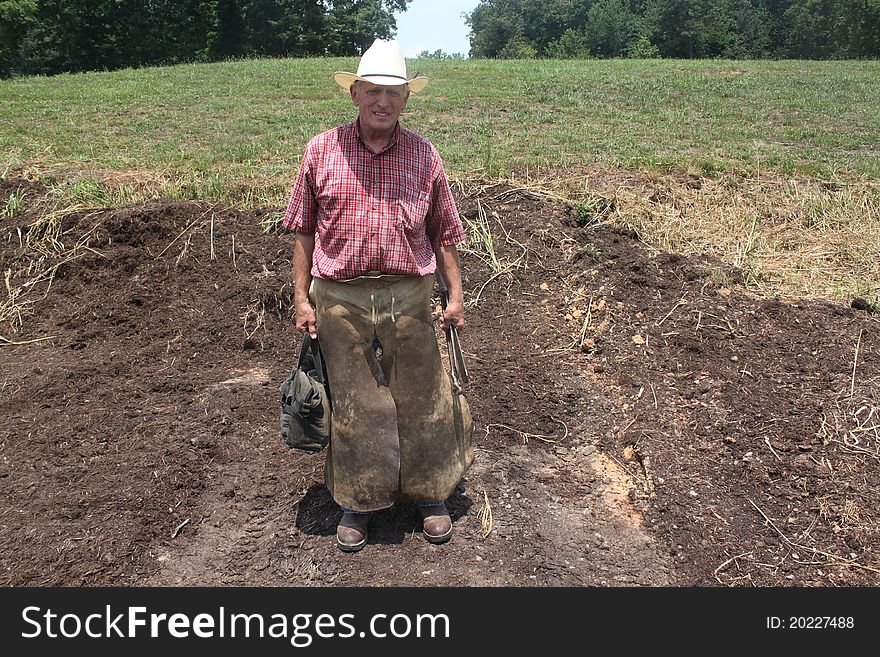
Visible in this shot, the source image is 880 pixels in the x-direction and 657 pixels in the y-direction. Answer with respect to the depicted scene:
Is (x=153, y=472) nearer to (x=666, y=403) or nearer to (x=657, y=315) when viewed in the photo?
(x=666, y=403)

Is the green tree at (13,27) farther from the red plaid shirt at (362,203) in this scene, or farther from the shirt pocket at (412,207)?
the shirt pocket at (412,207)

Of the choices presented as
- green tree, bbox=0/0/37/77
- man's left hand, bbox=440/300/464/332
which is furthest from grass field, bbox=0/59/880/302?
green tree, bbox=0/0/37/77

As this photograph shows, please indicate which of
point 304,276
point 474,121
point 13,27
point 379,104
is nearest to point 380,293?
point 304,276

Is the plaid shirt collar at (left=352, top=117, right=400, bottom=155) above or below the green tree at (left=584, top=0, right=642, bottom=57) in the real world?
below

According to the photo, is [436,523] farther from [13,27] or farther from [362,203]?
[13,27]

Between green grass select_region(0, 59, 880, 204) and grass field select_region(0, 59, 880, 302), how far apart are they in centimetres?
4

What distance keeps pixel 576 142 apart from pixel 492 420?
4.79m

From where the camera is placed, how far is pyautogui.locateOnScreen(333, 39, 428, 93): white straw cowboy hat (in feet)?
9.12

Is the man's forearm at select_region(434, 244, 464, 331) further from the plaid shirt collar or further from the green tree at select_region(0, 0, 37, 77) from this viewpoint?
the green tree at select_region(0, 0, 37, 77)

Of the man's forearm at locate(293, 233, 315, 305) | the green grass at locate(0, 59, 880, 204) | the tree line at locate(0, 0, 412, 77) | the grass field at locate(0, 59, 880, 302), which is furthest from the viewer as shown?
the tree line at locate(0, 0, 412, 77)

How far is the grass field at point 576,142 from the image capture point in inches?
239

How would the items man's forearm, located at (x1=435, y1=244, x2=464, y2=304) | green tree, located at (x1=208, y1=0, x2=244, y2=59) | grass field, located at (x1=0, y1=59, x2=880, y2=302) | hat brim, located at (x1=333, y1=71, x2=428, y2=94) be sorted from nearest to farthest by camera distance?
hat brim, located at (x1=333, y1=71, x2=428, y2=94) → man's forearm, located at (x1=435, y1=244, x2=464, y2=304) → grass field, located at (x1=0, y1=59, x2=880, y2=302) → green tree, located at (x1=208, y1=0, x2=244, y2=59)

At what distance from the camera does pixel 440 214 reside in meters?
3.06

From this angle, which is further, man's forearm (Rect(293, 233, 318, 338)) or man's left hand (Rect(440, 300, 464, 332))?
man's left hand (Rect(440, 300, 464, 332))
